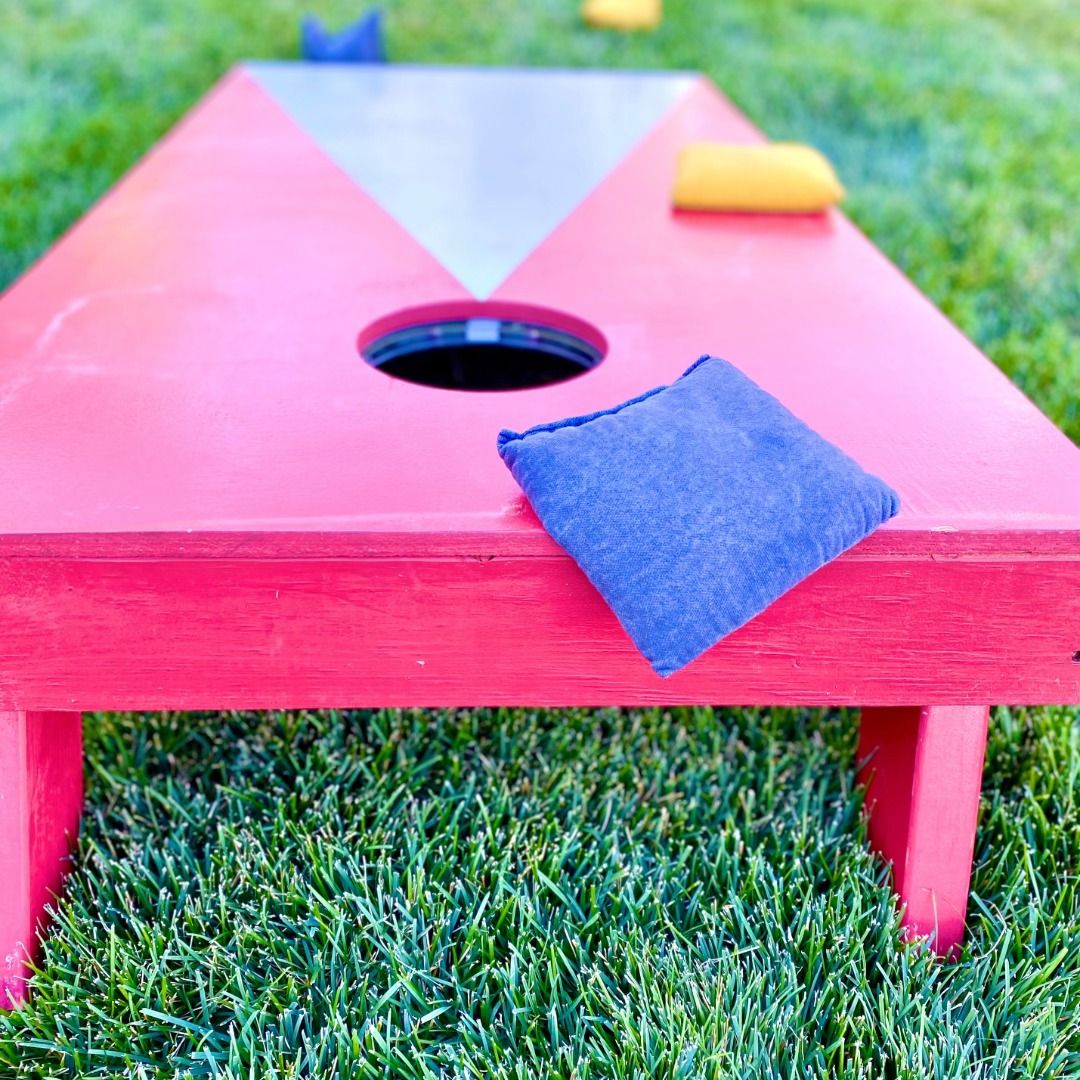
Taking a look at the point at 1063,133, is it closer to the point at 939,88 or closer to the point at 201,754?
the point at 939,88

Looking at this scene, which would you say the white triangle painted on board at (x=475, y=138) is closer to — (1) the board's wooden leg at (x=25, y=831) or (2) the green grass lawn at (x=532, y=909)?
(2) the green grass lawn at (x=532, y=909)

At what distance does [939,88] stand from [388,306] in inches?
113

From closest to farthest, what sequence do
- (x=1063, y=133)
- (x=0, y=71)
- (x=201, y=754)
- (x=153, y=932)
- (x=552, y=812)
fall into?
(x=153, y=932), (x=552, y=812), (x=201, y=754), (x=1063, y=133), (x=0, y=71)

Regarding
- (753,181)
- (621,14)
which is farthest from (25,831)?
(621,14)

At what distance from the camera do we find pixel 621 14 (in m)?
4.35

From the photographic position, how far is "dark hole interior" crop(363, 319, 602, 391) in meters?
1.64

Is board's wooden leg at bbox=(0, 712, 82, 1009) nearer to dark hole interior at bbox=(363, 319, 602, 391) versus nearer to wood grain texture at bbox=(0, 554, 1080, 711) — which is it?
wood grain texture at bbox=(0, 554, 1080, 711)

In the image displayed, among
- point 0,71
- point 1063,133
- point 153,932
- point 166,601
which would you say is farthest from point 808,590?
point 0,71

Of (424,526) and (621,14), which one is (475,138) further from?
(621,14)

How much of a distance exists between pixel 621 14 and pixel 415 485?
365cm

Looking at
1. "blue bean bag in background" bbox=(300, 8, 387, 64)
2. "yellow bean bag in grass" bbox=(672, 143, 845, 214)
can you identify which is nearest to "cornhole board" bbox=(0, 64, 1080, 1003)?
"yellow bean bag in grass" bbox=(672, 143, 845, 214)

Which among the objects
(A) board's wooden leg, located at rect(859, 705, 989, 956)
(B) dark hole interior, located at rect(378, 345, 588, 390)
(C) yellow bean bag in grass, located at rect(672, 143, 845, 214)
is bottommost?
(A) board's wooden leg, located at rect(859, 705, 989, 956)

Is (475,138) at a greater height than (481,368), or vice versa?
(475,138)

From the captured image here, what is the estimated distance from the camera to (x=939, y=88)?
387 cm
